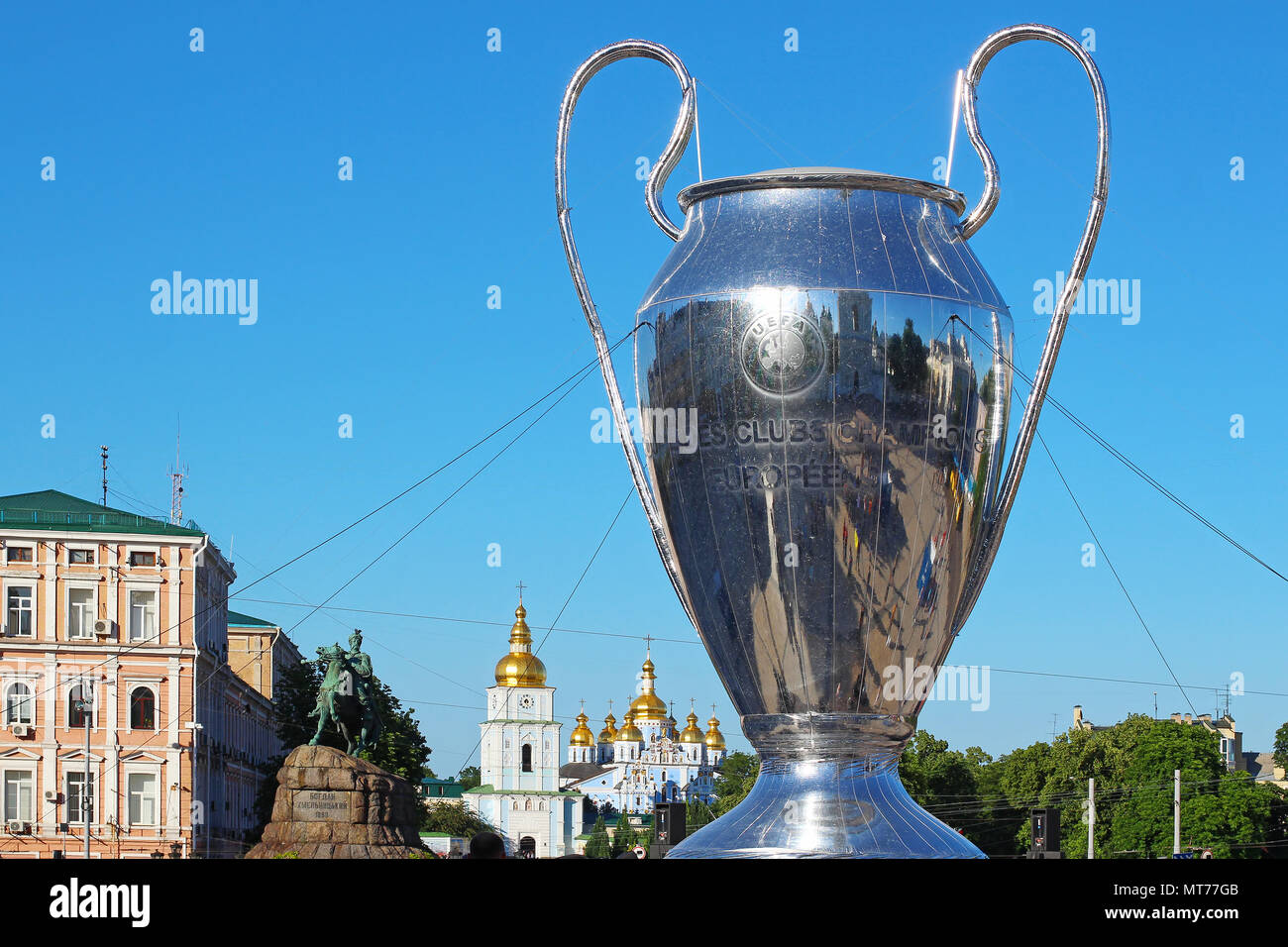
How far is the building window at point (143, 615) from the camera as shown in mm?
62688

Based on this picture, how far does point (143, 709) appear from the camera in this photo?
61.8m

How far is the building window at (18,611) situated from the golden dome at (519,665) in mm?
59871

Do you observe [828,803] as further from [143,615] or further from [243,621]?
[243,621]

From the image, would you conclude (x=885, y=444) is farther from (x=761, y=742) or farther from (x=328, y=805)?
(x=328, y=805)

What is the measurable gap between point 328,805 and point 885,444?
772 inches

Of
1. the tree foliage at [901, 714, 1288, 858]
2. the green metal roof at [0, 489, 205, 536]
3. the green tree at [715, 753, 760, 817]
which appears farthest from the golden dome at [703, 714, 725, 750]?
the green metal roof at [0, 489, 205, 536]

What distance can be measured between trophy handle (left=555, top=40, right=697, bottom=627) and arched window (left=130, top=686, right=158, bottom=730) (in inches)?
1787

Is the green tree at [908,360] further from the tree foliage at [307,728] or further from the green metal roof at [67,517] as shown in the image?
the green metal roof at [67,517]

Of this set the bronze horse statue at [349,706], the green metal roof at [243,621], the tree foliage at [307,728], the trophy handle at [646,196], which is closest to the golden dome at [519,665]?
the green metal roof at [243,621]

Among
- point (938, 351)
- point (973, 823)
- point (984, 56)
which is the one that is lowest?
point (973, 823)

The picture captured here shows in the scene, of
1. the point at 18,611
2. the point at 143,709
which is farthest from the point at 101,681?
the point at 18,611

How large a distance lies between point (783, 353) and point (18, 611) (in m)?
49.5
